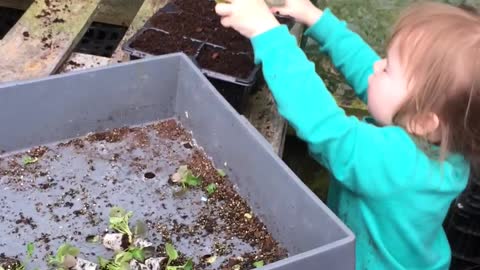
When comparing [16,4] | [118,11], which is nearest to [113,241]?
[118,11]

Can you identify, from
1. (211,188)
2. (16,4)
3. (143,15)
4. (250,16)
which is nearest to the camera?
(250,16)

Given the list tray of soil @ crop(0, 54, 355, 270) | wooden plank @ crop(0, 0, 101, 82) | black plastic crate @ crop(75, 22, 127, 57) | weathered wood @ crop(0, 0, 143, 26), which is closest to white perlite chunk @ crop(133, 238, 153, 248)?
tray of soil @ crop(0, 54, 355, 270)

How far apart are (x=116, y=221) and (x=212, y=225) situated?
16 cm

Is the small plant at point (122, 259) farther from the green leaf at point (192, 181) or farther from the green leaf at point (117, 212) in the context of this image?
the green leaf at point (192, 181)

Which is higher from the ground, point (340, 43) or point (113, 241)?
point (340, 43)

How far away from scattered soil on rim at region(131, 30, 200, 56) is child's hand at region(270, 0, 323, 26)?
249mm

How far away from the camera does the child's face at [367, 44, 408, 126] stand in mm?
1129

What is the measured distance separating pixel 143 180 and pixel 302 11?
0.44m

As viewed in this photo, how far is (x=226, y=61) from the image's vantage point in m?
1.53

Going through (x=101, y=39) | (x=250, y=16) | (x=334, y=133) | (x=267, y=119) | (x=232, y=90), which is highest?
(x=250, y=16)

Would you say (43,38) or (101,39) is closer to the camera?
(43,38)

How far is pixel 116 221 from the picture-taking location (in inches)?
46.8

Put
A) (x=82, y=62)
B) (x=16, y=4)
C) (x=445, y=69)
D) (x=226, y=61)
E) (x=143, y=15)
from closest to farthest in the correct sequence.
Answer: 1. (x=445, y=69)
2. (x=226, y=61)
3. (x=82, y=62)
4. (x=143, y=15)
5. (x=16, y=4)

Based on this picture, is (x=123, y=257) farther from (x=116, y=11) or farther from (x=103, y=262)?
(x=116, y=11)
